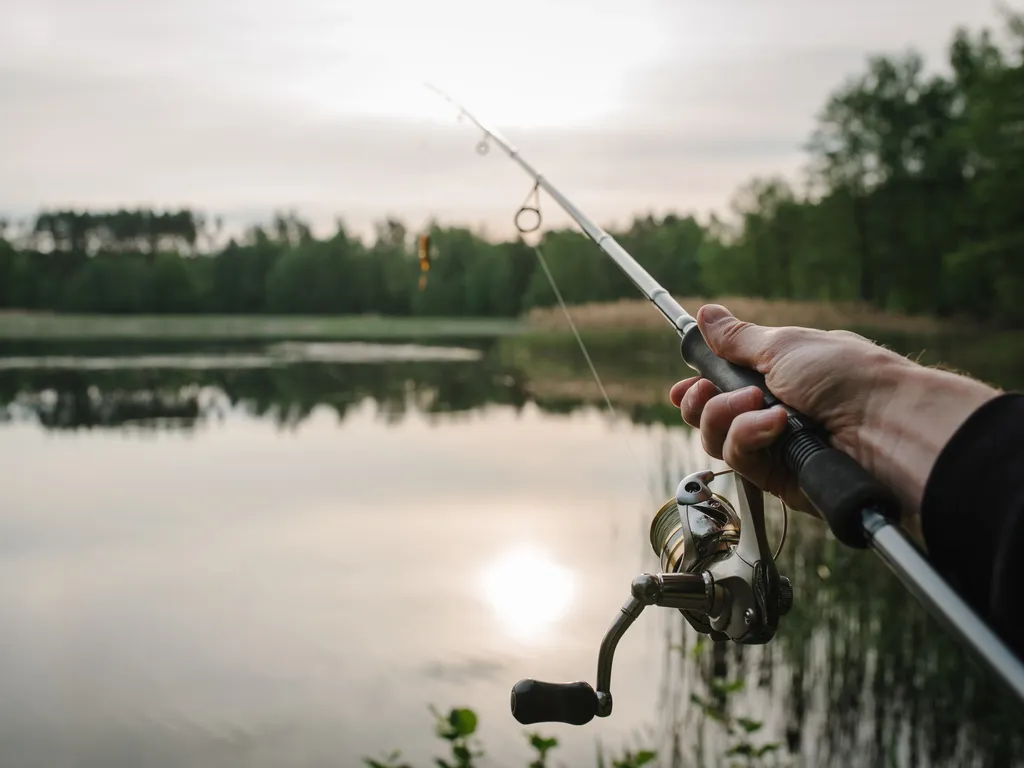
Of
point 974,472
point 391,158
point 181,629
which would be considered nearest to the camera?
point 974,472

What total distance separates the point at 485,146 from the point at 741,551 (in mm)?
1426

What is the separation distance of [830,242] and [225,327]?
15624mm

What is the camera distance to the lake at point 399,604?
13.7 feet

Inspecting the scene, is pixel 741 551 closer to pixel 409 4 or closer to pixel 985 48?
pixel 409 4

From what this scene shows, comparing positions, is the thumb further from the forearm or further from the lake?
the lake

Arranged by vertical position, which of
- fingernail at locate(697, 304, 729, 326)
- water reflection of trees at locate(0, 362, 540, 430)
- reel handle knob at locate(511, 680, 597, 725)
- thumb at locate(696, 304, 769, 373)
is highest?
fingernail at locate(697, 304, 729, 326)

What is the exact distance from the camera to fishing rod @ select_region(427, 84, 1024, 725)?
704mm

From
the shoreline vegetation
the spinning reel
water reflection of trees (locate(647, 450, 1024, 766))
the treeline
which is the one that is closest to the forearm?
the spinning reel

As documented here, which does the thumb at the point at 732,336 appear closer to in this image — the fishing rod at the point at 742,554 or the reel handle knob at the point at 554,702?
the fishing rod at the point at 742,554

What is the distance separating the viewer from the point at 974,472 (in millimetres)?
832

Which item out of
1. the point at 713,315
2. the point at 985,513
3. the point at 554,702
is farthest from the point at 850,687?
the point at 985,513

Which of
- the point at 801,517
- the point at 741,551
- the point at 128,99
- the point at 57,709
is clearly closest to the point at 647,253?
the point at 801,517

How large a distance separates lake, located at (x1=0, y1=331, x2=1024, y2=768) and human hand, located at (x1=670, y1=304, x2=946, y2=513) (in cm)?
165

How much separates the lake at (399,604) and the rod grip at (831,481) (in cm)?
182
